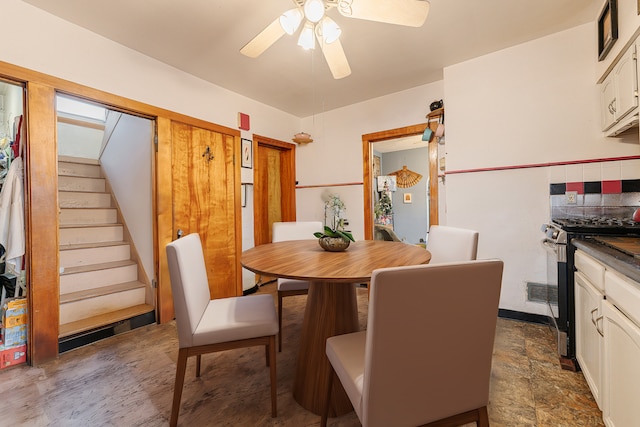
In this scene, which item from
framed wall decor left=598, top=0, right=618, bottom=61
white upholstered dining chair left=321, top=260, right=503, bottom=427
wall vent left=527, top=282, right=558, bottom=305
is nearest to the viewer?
white upholstered dining chair left=321, top=260, right=503, bottom=427

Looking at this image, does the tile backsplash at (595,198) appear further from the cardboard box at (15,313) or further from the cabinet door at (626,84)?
the cardboard box at (15,313)

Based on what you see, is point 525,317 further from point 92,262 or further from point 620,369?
point 92,262

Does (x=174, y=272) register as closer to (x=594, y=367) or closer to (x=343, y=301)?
(x=343, y=301)

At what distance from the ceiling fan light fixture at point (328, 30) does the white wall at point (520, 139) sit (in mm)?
1722

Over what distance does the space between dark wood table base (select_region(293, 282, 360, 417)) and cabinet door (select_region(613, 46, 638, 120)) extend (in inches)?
79.0

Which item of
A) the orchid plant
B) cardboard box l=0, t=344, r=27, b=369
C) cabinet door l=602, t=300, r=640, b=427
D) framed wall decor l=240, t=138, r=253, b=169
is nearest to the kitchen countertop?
cabinet door l=602, t=300, r=640, b=427

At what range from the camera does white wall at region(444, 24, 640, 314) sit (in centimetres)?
218

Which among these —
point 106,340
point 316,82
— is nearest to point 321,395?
point 106,340

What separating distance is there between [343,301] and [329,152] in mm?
2782

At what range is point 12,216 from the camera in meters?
1.82

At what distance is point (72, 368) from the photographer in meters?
1.83

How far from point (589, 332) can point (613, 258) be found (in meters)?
0.61

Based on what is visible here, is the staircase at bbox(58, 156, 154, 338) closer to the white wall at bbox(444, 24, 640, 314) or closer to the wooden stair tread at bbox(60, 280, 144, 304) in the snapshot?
the wooden stair tread at bbox(60, 280, 144, 304)

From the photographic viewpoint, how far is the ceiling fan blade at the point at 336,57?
168 cm
